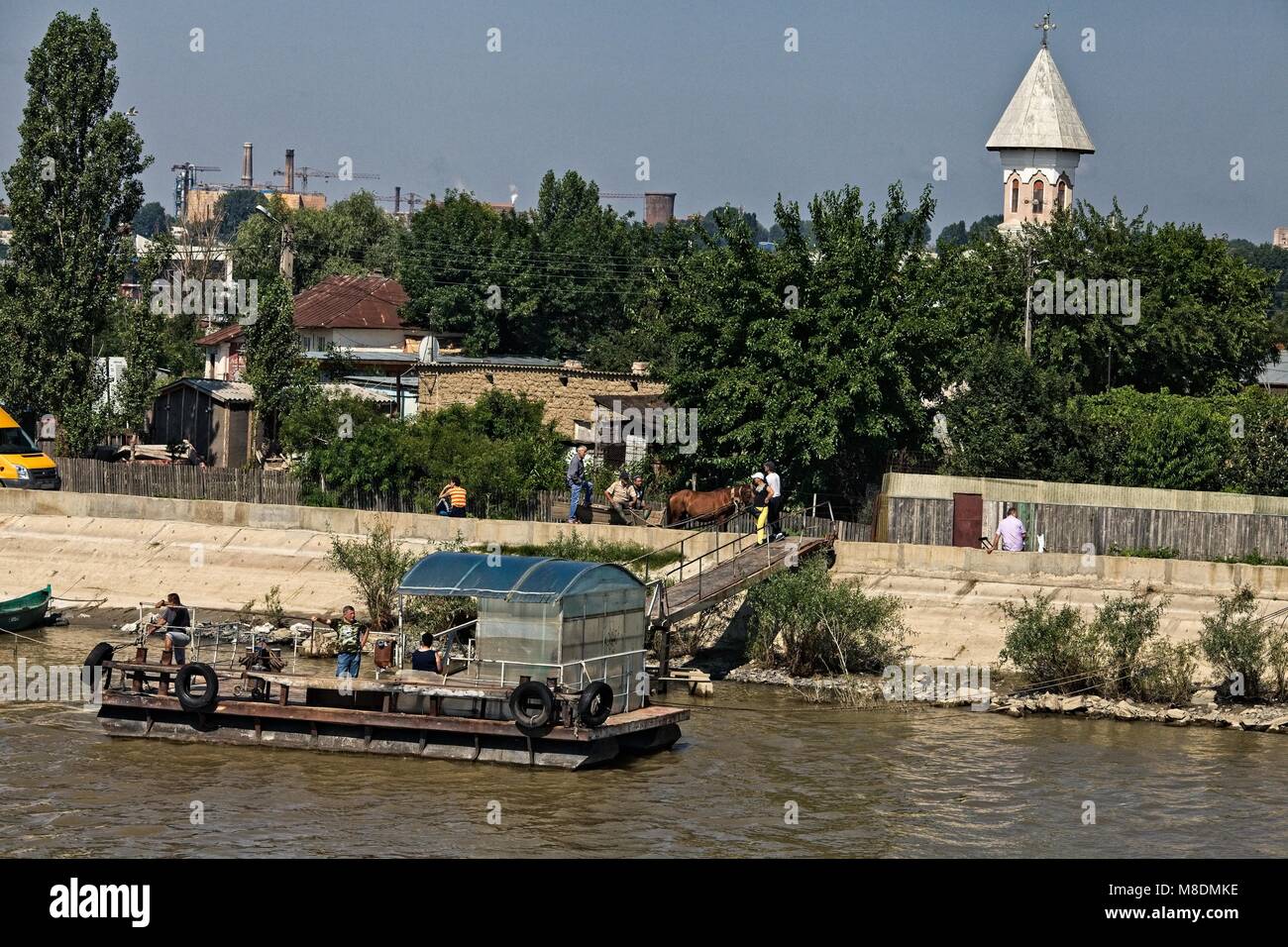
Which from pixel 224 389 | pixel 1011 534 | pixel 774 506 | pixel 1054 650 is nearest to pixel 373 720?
pixel 774 506

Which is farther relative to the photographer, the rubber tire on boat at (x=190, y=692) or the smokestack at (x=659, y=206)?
the smokestack at (x=659, y=206)

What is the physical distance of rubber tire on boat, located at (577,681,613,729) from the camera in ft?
85.5

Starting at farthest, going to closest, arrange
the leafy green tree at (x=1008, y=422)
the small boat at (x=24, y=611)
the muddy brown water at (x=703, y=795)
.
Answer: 1. the leafy green tree at (x=1008, y=422)
2. the small boat at (x=24, y=611)
3. the muddy brown water at (x=703, y=795)

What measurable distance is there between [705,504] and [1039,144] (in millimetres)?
48453

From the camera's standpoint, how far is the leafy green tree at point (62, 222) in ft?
165

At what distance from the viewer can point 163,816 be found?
23.8 meters

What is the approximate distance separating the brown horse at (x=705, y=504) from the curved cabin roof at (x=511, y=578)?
11.5 m

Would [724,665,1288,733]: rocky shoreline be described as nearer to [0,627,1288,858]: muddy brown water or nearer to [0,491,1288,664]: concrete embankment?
[0,627,1288,858]: muddy brown water

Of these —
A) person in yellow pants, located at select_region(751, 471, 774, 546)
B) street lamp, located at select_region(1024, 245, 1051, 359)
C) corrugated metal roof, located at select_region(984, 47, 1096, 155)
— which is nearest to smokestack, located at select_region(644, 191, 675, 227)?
corrugated metal roof, located at select_region(984, 47, 1096, 155)

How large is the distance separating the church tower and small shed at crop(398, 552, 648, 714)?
58.8m

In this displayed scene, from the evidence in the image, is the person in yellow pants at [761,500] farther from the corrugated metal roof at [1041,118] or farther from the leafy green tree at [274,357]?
the corrugated metal roof at [1041,118]

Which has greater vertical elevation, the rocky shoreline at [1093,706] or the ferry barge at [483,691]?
→ the ferry barge at [483,691]

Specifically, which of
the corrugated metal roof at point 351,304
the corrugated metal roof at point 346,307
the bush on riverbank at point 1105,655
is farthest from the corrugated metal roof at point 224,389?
the bush on riverbank at point 1105,655
